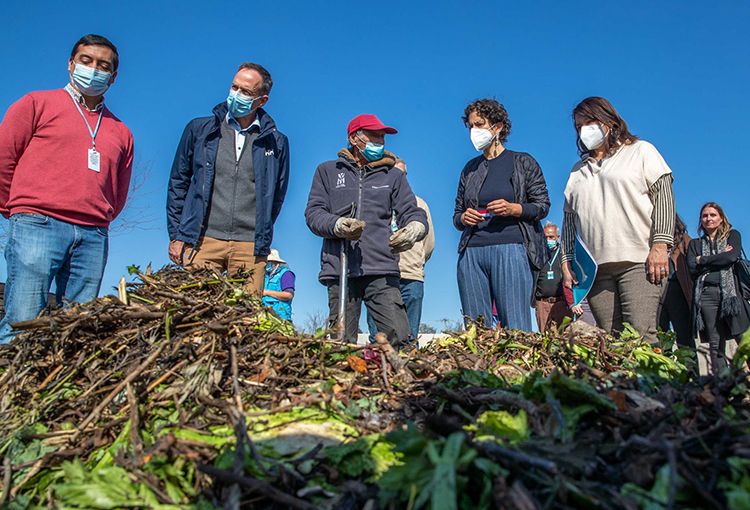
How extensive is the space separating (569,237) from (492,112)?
152 centimetres

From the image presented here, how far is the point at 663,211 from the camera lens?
14.9 ft

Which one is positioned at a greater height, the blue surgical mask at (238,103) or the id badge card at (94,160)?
the blue surgical mask at (238,103)

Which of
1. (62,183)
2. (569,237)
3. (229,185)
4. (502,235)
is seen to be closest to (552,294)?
(569,237)

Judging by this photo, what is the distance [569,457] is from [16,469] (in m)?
1.88

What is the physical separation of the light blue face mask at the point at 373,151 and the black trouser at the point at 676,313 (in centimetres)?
361

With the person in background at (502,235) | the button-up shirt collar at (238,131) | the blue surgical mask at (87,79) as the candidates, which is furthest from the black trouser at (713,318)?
the blue surgical mask at (87,79)

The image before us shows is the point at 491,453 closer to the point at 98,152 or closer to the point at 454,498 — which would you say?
the point at 454,498

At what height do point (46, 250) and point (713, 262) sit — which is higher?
point (713, 262)

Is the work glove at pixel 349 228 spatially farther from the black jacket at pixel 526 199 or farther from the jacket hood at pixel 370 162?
the black jacket at pixel 526 199

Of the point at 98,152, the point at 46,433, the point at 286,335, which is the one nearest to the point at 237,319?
the point at 286,335

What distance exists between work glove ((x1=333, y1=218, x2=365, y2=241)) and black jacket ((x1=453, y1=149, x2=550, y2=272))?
119 cm

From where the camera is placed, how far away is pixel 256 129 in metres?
5.36

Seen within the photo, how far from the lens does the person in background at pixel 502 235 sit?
4.85 meters

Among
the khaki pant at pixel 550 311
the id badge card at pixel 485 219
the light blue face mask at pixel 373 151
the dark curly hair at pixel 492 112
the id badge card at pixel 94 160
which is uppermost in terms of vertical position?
the dark curly hair at pixel 492 112
